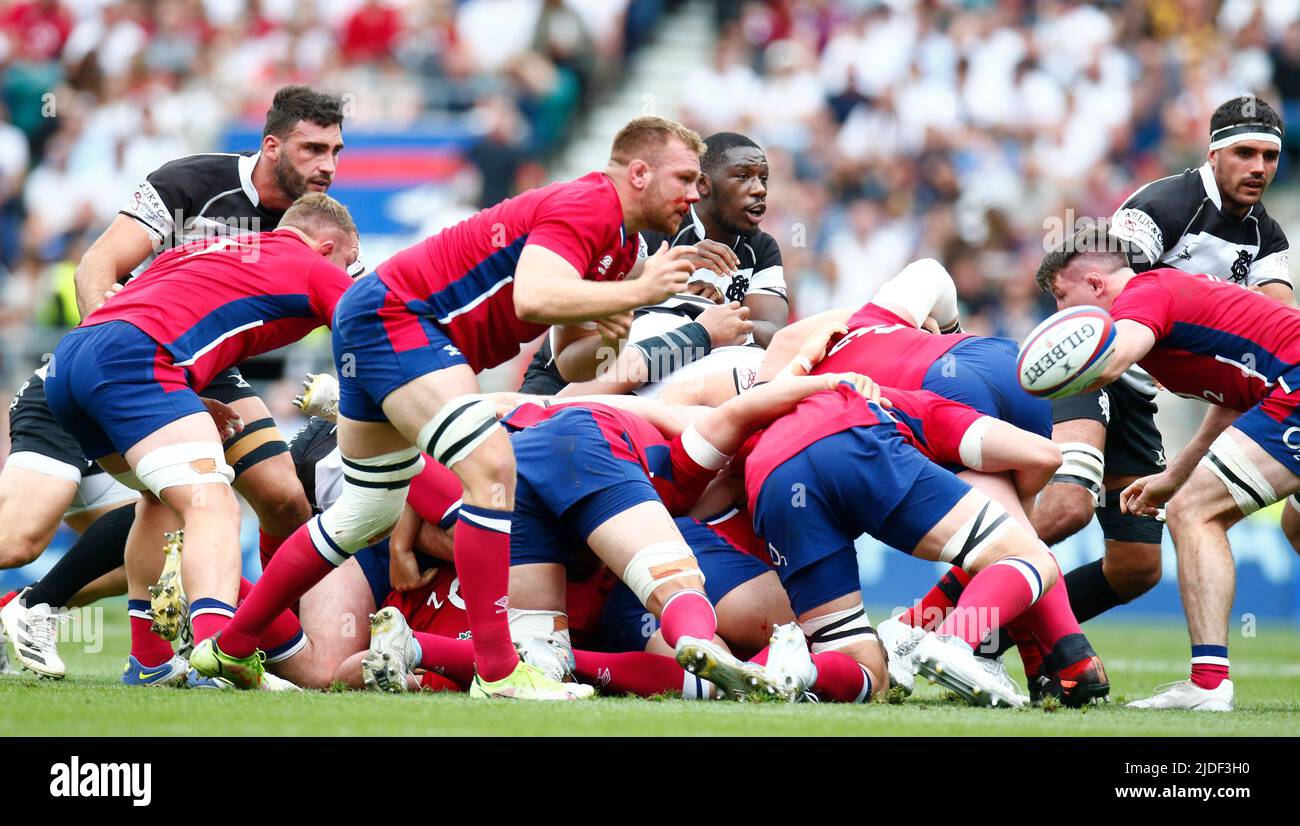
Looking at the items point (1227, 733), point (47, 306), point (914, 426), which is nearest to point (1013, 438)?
point (914, 426)

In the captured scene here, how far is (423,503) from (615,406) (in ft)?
2.63

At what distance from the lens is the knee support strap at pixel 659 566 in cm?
525

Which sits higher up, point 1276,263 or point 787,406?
point 1276,263

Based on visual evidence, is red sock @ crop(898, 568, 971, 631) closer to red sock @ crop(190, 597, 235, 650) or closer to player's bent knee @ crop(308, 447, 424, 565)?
player's bent knee @ crop(308, 447, 424, 565)

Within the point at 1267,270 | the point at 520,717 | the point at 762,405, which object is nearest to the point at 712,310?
the point at 762,405

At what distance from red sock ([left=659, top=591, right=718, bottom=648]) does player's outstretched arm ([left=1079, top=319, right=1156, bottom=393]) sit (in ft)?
5.36

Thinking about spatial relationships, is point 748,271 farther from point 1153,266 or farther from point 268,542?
point 268,542

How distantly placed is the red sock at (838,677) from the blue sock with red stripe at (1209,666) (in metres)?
1.39

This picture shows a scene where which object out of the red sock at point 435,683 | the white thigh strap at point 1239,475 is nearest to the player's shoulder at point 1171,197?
the white thigh strap at point 1239,475

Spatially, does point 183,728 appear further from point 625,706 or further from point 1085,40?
point 1085,40

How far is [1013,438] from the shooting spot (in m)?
5.65

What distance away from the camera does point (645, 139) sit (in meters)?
5.60

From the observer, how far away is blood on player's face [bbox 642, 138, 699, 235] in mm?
5582

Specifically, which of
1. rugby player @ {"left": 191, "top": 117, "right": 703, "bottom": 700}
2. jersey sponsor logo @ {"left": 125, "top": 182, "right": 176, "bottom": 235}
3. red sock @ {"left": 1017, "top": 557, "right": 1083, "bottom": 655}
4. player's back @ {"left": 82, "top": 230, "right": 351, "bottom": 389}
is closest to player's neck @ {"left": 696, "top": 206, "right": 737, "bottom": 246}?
rugby player @ {"left": 191, "top": 117, "right": 703, "bottom": 700}
